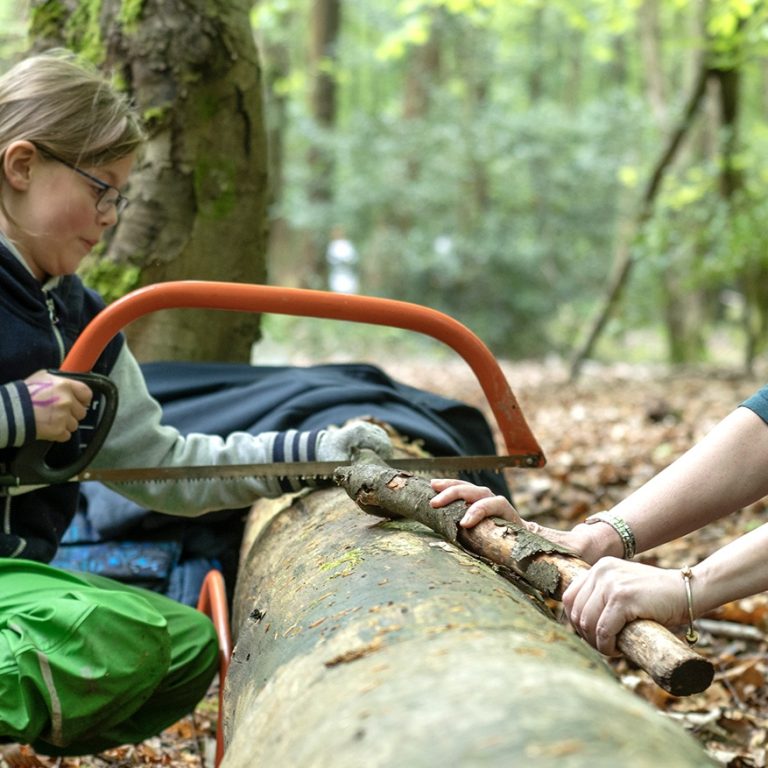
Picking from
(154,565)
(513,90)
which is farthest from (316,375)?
(513,90)

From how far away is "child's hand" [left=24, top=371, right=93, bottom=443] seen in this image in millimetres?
2568

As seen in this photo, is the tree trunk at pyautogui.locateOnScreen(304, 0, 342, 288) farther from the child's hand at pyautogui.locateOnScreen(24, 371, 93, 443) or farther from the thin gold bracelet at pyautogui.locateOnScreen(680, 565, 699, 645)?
the thin gold bracelet at pyautogui.locateOnScreen(680, 565, 699, 645)

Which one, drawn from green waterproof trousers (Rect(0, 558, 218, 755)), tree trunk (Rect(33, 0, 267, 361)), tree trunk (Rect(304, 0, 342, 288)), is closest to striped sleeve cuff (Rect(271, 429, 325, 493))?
green waterproof trousers (Rect(0, 558, 218, 755))

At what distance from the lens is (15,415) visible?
2555 mm

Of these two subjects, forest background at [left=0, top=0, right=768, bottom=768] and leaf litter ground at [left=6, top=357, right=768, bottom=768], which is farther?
forest background at [left=0, top=0, right=768, bottom=768]

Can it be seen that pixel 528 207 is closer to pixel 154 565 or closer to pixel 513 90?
pixel 513 90

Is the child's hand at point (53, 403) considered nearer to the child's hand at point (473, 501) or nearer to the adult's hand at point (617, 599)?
the child's hand at point (473, 501)

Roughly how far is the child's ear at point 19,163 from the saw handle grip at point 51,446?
0.61 meters

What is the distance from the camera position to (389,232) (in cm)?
1551

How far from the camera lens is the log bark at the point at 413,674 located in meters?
1.18

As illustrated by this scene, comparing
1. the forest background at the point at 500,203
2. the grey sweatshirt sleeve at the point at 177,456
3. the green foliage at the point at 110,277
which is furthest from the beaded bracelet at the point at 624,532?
the green foliage at the point at 110,277

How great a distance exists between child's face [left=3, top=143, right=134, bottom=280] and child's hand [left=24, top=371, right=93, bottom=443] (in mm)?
427

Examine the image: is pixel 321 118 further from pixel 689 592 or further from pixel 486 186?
pixel 689 592

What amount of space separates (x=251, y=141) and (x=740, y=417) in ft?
10.2
